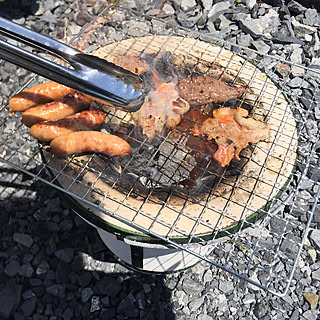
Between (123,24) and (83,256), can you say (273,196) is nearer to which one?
(83,256)

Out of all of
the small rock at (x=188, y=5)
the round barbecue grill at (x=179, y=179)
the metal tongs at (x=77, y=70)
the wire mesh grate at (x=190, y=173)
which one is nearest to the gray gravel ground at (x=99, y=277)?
the round barbecue grill at (x=179, y=179)

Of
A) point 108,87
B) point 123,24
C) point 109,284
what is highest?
point 108,87

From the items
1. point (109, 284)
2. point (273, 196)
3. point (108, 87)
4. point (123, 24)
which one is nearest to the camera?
point (108, 87)

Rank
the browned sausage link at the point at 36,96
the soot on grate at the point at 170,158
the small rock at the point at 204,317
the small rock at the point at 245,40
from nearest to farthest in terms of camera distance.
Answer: the soot on grate at the point at 170,158
the browned sausage link at the point at 36,96
the small rock at the point at 204,317
the small rock at the point at 245,40

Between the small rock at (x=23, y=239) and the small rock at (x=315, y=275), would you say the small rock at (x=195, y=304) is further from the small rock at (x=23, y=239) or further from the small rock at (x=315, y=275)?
the small rock at (x=23, y=239)

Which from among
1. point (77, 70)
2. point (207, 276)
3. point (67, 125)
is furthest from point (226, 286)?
point (77, 70)

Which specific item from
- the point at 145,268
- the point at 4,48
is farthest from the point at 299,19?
the point at 4,48
